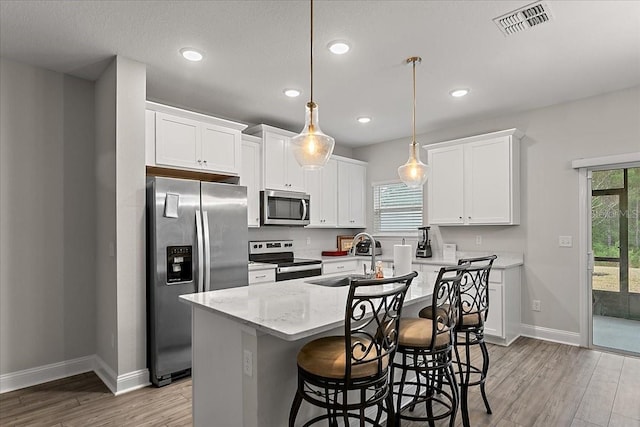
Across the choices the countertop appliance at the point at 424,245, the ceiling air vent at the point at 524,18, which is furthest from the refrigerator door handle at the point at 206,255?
the countertop appliance at the point at 424,245

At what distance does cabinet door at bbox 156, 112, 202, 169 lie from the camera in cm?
334

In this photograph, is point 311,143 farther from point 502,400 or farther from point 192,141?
point 502,400

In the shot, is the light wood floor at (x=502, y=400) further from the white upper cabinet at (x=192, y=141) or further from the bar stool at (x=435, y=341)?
the white upper cabinet at (x=192, y=141)

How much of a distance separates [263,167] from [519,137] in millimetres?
3118

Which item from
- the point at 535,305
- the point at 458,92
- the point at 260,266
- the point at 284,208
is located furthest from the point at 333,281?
the point at 535,305

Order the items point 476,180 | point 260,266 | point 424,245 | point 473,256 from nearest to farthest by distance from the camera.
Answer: point 260,266
point 476,180
point 473,256
point 424,245

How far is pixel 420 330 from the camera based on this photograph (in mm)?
2166

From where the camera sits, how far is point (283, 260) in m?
4.77

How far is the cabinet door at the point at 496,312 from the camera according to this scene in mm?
4012

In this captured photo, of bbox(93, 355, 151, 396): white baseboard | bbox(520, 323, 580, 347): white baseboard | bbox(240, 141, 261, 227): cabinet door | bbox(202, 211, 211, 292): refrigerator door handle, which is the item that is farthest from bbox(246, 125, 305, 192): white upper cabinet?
bbox(520, 323, 580, 347): white baseboard

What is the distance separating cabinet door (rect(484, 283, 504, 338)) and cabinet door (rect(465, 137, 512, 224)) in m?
0.82

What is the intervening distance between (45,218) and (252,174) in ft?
Answer: 6.68

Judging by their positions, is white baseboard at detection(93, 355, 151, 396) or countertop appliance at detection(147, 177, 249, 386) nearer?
white baseboard at detection(93, 355, 151, 396)

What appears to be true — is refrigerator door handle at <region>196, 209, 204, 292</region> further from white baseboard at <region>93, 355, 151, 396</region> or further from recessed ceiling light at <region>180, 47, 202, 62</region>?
recessed ceiling light at <region>180, 47, 202, 62</region>
